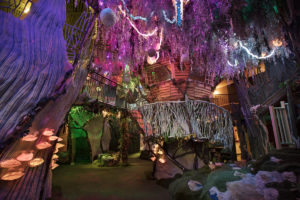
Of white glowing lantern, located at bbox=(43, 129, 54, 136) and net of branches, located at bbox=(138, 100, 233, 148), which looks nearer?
white glowing lantern, located at bbox=(43, 129, 54, 136)

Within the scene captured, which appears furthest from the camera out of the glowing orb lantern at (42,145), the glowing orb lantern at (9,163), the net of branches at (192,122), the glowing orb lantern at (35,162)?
the net of branches at (192,122)

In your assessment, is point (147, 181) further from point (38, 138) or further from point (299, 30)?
point (299, 30)

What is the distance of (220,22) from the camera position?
7566 millimetres

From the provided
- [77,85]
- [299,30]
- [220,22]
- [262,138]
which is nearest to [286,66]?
[262,138]

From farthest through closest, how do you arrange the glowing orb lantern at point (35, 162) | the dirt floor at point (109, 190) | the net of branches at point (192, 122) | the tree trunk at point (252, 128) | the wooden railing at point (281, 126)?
the tree trunk at point (252, 128) → the net of branches at point (192, 122) → the wooden railing at point (281, 126) → the dirt floor at point (109, 190) → the glowing orb lantern at point (35, 162)

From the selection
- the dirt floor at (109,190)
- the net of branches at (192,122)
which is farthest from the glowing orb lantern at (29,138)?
the net of branches at (192,122)

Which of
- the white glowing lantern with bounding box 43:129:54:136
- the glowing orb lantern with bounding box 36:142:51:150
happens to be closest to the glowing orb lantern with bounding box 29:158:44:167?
the glowing orb lantern with bounding box 36:142:51:150

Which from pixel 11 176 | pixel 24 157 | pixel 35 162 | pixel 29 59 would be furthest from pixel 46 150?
pixel 29 59

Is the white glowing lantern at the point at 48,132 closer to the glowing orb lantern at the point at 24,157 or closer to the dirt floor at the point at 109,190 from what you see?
the glowing orb lantern at the point at 24,157

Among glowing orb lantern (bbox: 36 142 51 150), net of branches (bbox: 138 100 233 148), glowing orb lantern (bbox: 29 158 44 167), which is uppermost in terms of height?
net of branches (bbox: 138 100 233 148)

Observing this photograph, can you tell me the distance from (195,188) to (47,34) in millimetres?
6766

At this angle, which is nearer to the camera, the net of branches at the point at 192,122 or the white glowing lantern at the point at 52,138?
the white glowing lantern at the point at 52,138

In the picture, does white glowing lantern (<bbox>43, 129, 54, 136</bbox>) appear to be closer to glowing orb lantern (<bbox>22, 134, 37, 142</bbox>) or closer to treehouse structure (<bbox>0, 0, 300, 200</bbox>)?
treehouse structure (<bbox>0, 0, 300, 200</bbox>)

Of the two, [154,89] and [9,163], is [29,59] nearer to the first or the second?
[9,163]
